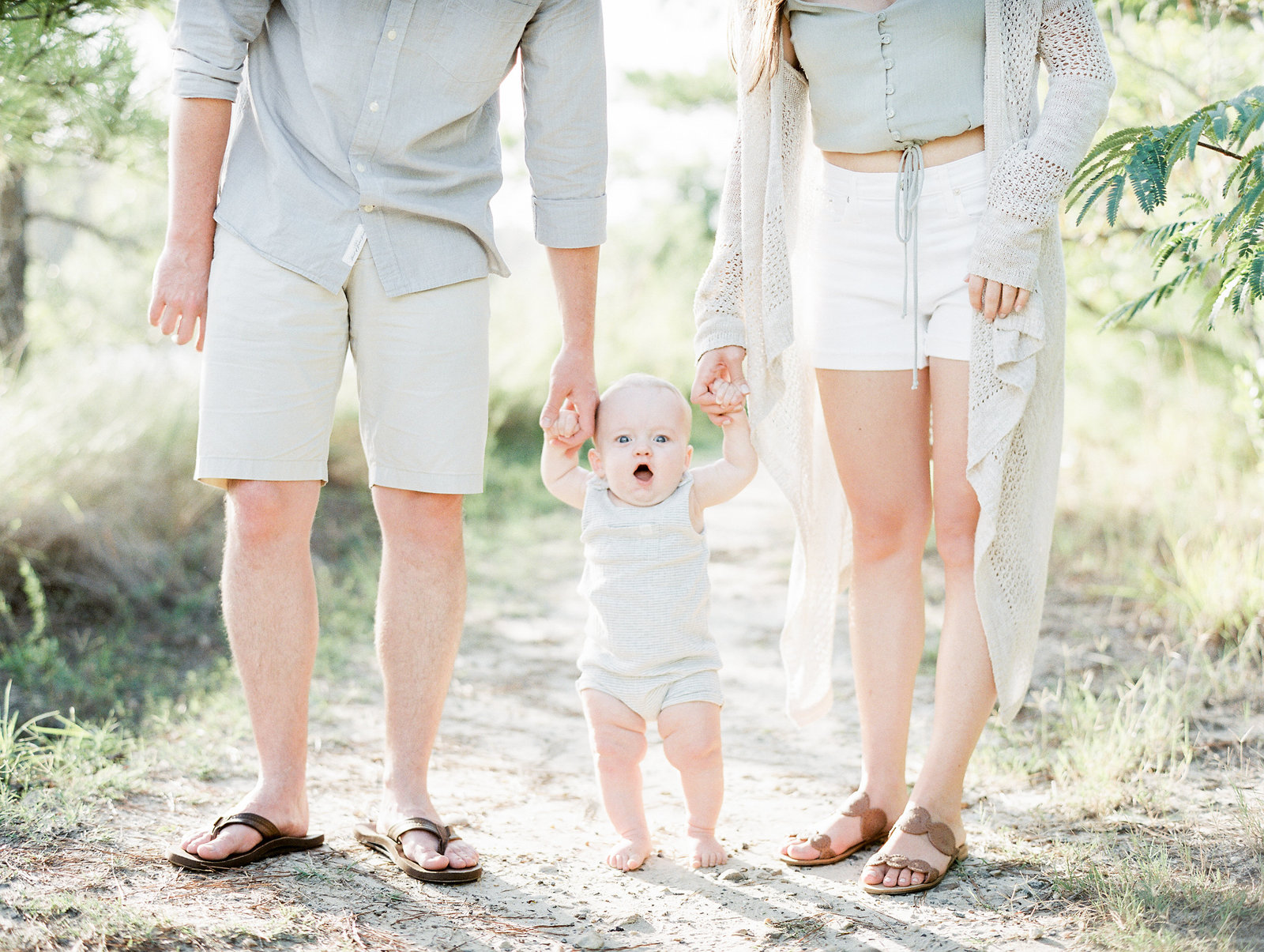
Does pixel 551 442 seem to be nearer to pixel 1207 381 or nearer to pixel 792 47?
pixel 792 47

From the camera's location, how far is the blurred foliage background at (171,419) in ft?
11.0

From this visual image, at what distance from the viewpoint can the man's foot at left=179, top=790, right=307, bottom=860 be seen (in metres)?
2.07

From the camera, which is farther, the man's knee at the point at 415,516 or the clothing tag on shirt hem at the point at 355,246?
the man's knee at the point at 415,516

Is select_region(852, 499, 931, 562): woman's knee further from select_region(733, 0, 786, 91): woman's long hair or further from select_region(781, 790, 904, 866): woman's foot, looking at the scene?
select_region(733, 0, 786, 91): woman's long hair

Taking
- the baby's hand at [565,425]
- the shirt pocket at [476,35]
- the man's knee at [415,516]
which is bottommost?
the man's knee at [415,516]

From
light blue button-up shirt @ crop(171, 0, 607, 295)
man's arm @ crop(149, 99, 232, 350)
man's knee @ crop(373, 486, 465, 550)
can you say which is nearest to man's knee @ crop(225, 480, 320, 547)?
man's knee @ crop(373, 486, 465, 550)

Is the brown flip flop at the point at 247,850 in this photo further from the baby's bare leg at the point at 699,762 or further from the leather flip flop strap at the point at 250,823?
the baby's bare leg at the point at 699,762

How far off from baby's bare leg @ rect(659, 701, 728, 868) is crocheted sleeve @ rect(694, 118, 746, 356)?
74 cm

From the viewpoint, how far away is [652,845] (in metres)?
2.38

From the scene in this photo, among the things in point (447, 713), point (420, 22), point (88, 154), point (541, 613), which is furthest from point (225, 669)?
point (420, 22)

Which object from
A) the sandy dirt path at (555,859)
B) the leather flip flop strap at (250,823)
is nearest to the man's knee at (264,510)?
the leather flip flop strap at (250,823)

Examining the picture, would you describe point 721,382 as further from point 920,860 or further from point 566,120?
point 920,860

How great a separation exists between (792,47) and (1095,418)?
5137 mm

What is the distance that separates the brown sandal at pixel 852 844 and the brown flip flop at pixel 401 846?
632 millimetres
